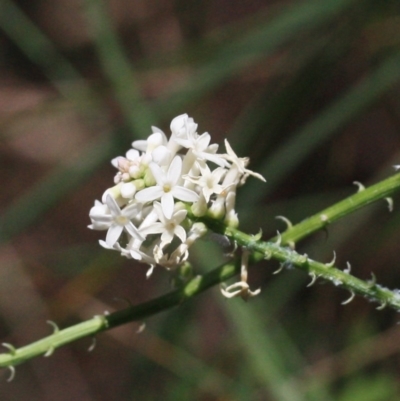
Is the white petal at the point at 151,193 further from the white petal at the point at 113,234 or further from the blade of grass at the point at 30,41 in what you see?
the blade of grass at the point at 30,41

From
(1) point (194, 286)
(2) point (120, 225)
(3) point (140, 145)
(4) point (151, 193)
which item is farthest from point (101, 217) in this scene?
(1) point (194, 286)

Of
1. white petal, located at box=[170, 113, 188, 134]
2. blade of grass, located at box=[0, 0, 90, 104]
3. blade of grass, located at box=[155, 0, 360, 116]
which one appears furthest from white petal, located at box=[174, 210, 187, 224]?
blade of grass, located at box=[0, 0, 90, 104]

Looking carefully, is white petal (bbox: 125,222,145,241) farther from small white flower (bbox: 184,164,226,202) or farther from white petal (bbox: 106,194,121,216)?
small white flower (bbox: 184,164,226,202)

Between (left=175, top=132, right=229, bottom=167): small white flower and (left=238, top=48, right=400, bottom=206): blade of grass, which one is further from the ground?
(left=238, top=48, right=400, bottom=206): blade of grass

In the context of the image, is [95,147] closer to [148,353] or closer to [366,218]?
[148,353]

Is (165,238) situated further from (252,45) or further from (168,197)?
(252,45)

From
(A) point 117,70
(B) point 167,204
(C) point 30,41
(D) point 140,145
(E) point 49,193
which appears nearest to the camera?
(B) point 167,204

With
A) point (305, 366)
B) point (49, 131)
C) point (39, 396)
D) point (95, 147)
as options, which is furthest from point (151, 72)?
point (39, 396)

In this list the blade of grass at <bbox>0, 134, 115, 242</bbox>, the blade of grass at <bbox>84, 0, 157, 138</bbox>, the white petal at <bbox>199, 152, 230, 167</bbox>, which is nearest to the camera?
the white petal at <bbox>199, 152, 230, 167</bbox>
